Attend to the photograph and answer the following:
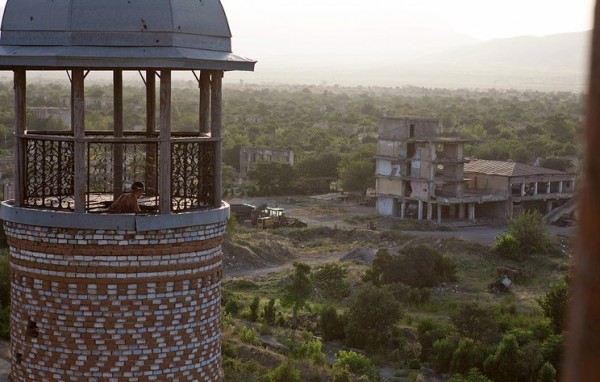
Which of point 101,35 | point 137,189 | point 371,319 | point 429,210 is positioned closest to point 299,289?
point 371,319

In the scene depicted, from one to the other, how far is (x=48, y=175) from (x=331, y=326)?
782 inches

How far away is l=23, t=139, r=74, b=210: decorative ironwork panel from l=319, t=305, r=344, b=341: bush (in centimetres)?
1962

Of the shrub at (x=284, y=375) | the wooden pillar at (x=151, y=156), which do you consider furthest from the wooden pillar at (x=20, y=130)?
the shrub at (x=284, y=375)

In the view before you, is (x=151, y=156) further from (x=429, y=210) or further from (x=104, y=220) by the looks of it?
(x=429, y=210)

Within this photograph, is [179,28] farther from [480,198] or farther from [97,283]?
[480,198]

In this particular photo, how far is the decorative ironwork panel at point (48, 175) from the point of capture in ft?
23.3

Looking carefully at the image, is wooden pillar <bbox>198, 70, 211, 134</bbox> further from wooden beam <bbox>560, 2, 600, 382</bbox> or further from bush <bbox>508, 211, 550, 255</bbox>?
bush <bbox>508, 211, 550, 255</bbox>

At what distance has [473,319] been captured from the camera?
2523cm

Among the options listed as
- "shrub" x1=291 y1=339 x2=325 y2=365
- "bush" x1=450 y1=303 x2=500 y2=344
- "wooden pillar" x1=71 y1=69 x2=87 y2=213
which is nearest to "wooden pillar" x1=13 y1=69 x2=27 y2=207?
"wooden pillar" x1=71 y1=69 x2=87 y2=213

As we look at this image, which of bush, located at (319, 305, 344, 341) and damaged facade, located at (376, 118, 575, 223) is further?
damaged facade, located at (376, 118, 575, 223)

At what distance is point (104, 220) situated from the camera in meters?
6.50

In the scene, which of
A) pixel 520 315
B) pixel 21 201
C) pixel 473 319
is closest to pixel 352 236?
pixel 520 315

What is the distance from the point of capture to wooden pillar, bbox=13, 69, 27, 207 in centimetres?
694

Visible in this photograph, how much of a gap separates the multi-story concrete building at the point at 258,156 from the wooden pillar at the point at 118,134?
181ft
